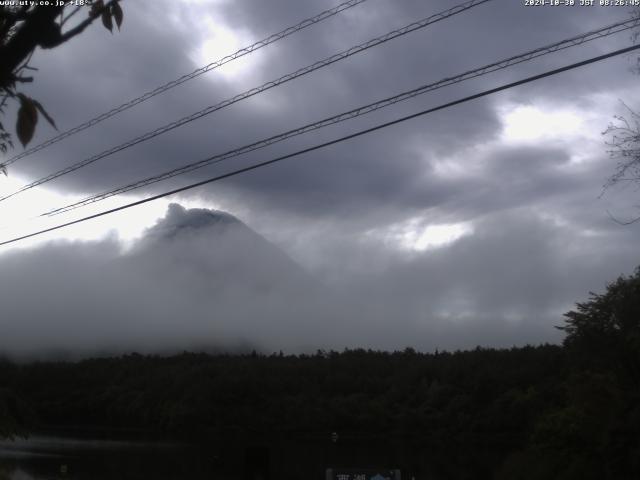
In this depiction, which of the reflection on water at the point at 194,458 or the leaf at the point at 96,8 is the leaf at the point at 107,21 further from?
the reflection on water at the point at 194,458

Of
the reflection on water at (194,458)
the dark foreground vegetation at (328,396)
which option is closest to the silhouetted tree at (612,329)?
the reflection on water at (194,458)

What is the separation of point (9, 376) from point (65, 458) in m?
41.5

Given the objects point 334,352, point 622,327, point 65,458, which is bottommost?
point 65,458

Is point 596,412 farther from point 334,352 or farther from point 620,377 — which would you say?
point 334,352

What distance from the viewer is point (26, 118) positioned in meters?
3.51

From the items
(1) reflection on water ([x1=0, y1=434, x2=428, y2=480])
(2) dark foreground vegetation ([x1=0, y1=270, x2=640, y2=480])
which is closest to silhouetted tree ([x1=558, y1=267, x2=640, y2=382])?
(1) reflection on water ([x1=0, y1=434, x2=428, y2=480])

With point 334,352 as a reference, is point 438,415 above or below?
below

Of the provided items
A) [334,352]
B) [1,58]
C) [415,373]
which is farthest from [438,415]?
[1,58]

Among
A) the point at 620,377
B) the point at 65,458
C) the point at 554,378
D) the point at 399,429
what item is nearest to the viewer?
the point at 620,377

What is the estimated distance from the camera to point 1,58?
3443 millimetres

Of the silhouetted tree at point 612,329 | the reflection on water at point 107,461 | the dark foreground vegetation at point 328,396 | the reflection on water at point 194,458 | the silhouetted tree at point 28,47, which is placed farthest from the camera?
Answer: the dark foreground vegetation at point 328,396

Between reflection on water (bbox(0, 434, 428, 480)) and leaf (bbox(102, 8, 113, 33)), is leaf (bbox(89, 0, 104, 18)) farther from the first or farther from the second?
reflection on water (bbox(0, 434, 428, 480))

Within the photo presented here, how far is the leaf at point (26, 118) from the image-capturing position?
3.51m

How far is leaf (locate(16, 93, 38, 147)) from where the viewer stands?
3.51 m
